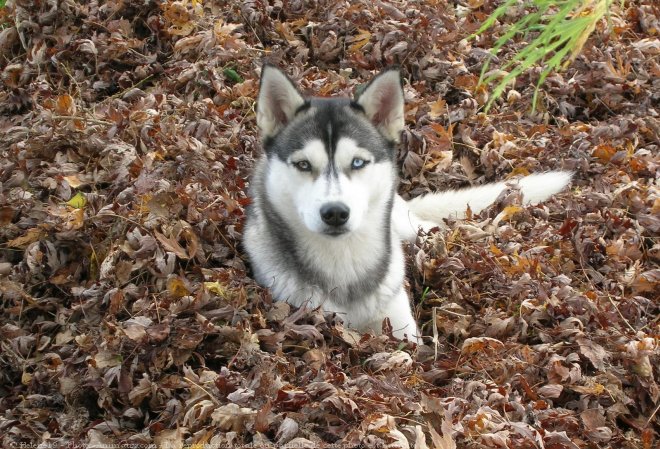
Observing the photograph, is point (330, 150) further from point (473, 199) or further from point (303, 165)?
point (473, 199)

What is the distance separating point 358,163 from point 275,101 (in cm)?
67

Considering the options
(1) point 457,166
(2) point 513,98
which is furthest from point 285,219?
(2) point 513,98

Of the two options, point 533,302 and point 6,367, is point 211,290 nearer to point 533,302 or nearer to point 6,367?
point 6,367

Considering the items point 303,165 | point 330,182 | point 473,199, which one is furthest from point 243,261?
point 473,199

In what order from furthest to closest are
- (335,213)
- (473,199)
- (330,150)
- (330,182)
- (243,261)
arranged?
1. (473,199)
2. (243,261)
3. (330,150)
4. (330,182)
5. (335,213)

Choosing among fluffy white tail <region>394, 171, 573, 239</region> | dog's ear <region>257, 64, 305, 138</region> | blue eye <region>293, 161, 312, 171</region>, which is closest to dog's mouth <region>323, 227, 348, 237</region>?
blue eye <region>293, 161, 312, 171</region>

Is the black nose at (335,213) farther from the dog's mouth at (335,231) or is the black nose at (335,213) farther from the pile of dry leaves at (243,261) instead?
the pile of dry leaves at (243,261)

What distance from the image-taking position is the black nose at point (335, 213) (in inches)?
141

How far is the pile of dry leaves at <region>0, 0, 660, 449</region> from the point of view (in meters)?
3.26

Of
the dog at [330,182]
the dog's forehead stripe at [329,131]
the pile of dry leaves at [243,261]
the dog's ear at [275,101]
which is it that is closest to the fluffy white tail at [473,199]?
the pile of dry leaves at [243,261]

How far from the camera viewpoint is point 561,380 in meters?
3.70

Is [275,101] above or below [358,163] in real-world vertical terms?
above

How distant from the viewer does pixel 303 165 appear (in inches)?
152

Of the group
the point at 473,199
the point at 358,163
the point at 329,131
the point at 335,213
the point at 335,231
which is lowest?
the point at 473,199
